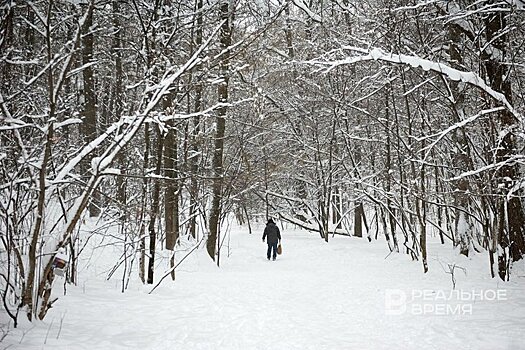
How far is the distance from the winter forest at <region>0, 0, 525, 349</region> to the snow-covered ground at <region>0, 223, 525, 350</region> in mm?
66

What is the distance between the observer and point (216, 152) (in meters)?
13.3

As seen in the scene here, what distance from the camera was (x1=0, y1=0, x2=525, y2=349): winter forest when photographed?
16.9 feet

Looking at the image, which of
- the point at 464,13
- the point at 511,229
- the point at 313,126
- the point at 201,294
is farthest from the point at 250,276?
the point at 313,126

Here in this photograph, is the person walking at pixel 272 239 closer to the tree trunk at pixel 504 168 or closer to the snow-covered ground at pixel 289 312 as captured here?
the snow-covered ground at pixel 289 312

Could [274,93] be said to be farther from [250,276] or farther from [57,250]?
[57,250]

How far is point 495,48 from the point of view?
8250mm

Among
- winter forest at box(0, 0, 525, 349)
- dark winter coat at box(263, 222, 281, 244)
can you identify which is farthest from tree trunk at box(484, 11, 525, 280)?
dark winter coat at box(263, 222, 281, 244)

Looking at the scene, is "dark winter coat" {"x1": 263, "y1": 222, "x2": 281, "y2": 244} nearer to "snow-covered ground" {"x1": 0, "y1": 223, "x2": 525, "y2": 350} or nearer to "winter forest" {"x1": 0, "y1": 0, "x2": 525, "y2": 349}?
"winter forest" {"x1": 0, "y1": 0, "x2": 525, "y2": 349}

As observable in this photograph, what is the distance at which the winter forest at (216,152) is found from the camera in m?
5.16

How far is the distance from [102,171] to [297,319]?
11.3 feet

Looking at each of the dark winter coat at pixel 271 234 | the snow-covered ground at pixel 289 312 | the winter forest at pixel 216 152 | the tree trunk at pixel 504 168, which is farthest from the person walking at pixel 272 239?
the tree trunk at pixel 504 168

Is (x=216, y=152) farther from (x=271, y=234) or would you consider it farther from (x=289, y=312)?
(x=289, y=312)

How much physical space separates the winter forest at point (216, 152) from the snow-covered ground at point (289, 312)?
0.07 metres

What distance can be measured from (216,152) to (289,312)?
7.44 metres
